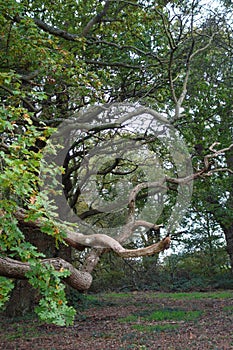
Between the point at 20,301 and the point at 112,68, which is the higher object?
the point at 112,68

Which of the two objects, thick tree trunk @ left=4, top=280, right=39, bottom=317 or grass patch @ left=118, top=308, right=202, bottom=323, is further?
thick tree trunk @ left=4, top=280, right=39, bottom=317

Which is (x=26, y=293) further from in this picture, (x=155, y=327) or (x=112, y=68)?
(x=112, y=68)

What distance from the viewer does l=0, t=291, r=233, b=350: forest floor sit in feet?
23.0

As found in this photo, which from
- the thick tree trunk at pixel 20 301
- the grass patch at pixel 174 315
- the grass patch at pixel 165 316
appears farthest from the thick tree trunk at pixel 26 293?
the grass patch at pixel 174 315

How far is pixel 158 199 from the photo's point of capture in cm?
1200

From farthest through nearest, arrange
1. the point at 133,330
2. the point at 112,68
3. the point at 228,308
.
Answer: the point at 228,308 < the point at 112,68 < the point at 133,330

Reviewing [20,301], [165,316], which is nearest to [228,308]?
[165,316]

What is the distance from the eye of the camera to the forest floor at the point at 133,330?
6996mm

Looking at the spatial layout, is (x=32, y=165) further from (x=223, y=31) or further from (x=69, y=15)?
(x=223, y=31)

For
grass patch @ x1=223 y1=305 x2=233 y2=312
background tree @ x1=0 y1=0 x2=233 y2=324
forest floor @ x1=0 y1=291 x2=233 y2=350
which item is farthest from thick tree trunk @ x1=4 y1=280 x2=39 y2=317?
grass patch @ x1=223 y1=305 x2=233 y2=312

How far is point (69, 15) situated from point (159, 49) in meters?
2.38

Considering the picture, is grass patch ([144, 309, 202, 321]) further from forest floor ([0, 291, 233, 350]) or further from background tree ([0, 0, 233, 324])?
background tree ([0, 0, 233, 324])

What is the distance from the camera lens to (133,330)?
823cm

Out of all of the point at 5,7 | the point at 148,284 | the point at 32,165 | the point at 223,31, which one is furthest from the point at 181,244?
the point at 32,165
